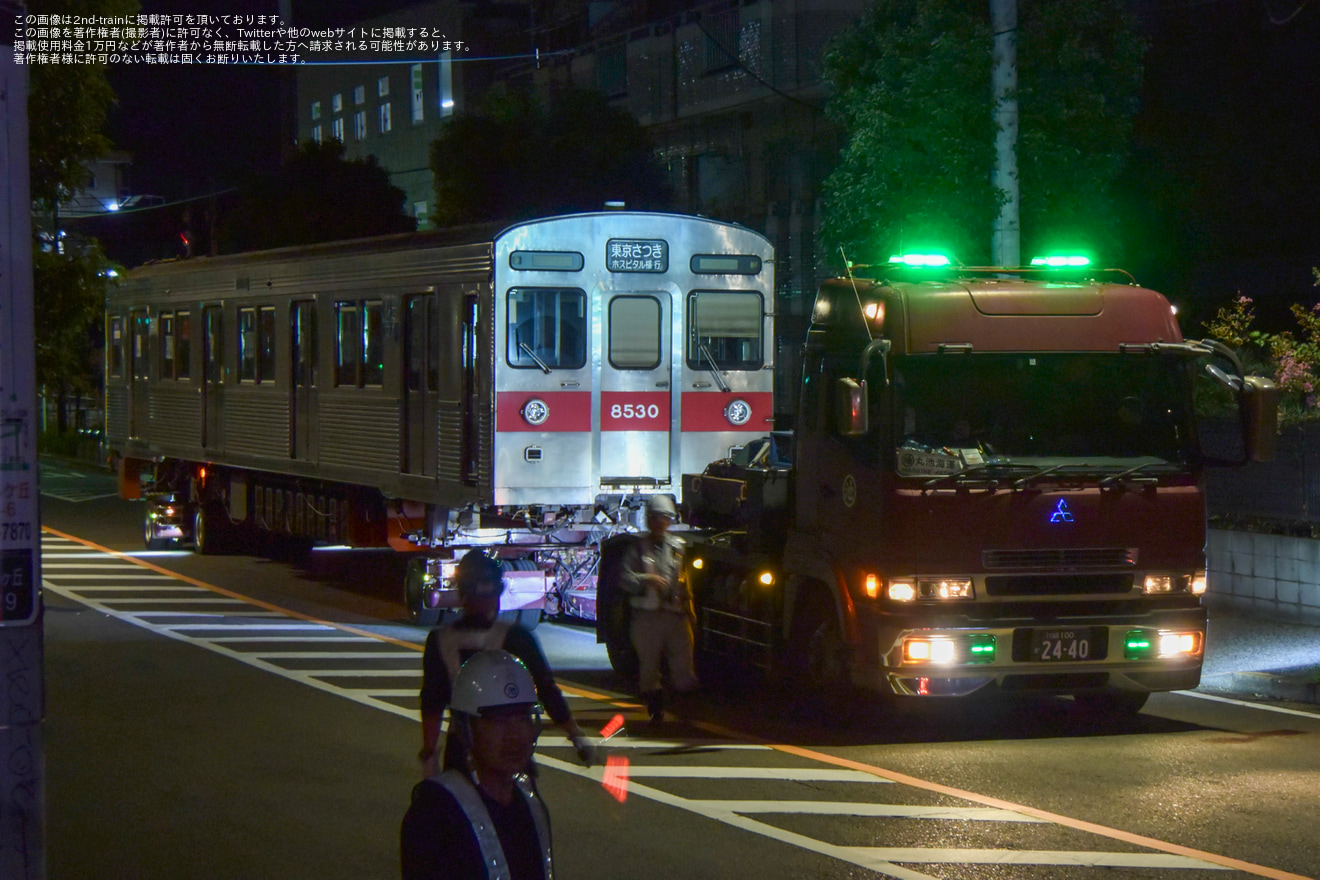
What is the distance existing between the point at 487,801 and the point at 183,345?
71.5 feet

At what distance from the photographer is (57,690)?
13.4m

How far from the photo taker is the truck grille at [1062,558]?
10766 millimetres

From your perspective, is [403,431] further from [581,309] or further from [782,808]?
[782,808]

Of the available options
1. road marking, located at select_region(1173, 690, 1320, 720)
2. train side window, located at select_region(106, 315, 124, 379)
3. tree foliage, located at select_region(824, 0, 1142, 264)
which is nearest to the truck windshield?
road marking, located at select_region(1173, 690, 1320, 720)

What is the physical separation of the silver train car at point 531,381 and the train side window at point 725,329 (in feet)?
0.06

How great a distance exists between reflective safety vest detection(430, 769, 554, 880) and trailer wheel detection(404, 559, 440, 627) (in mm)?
13174

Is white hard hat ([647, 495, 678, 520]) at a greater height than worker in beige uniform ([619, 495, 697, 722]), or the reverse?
white hard hat ([647, 495, 678, 520])

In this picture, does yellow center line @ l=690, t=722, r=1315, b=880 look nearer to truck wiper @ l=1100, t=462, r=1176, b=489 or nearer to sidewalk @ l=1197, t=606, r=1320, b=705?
truck wiper @ l=1100, t=462, r=1176, b=489

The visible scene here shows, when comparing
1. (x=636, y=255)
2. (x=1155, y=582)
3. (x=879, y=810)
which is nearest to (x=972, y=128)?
(x=636, y=255)

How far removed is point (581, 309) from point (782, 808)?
8289mm

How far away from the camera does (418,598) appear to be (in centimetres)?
1725

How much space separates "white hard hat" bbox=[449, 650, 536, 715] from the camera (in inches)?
163

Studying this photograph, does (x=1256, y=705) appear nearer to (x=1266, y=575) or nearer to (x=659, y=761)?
(x=1266, y=575)

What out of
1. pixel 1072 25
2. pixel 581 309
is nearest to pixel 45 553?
pixel 581 309
